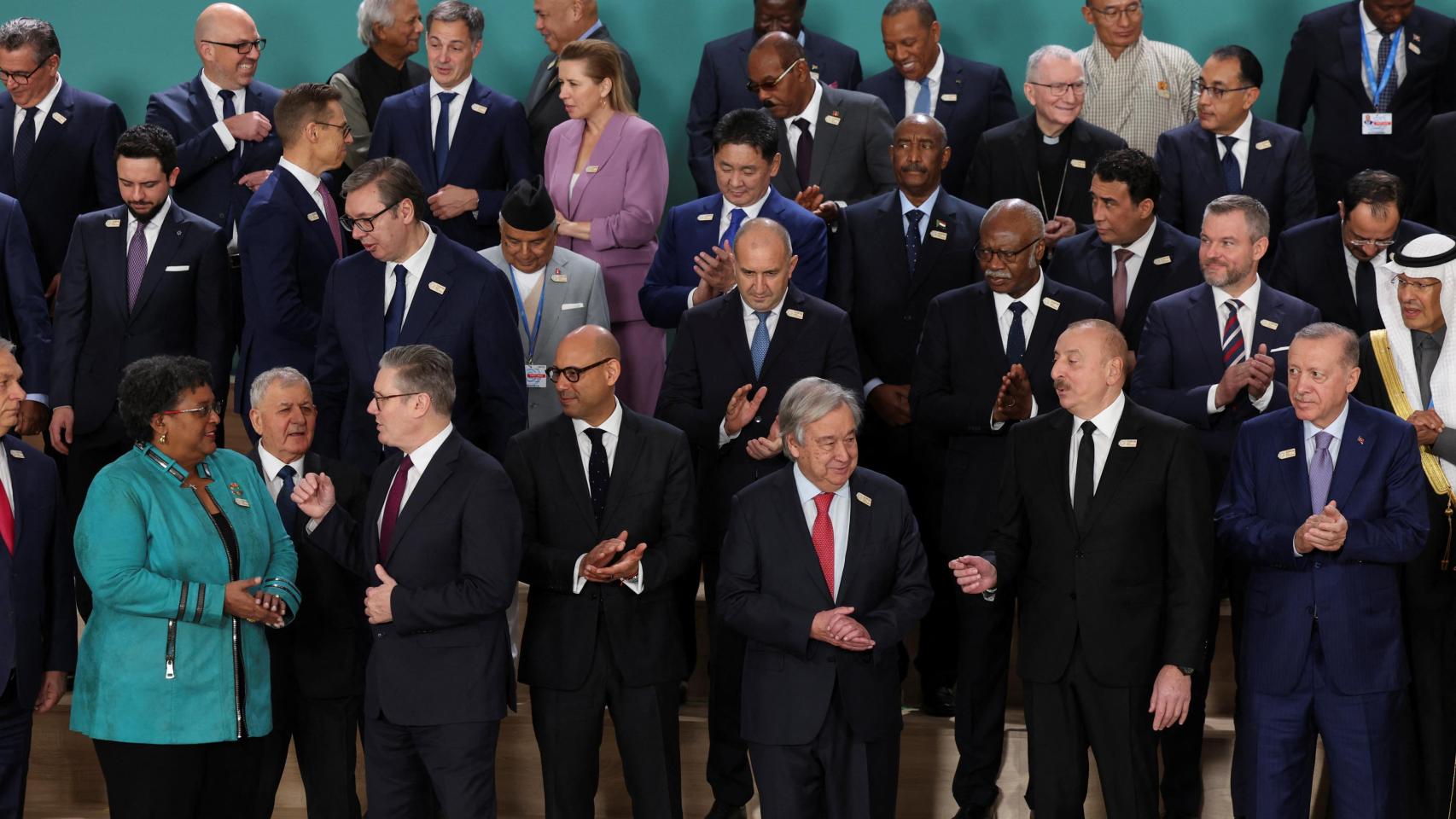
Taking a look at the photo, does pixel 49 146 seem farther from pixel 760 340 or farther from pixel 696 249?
pixel 760 340

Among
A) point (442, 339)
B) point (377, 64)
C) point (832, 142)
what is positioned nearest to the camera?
point (442, 339)

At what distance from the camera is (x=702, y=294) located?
19.7ft

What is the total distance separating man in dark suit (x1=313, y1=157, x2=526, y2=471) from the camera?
5.48m

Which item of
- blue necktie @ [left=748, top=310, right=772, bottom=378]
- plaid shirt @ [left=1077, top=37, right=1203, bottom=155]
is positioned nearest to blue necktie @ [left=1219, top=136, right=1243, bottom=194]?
plaid shirt @ [left=1077, top=37, right=1203, bottom=155]

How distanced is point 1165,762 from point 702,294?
217 cm

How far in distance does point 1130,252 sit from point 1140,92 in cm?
148

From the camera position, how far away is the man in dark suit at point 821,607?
480cm

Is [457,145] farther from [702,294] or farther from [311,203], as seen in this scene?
[702,294]

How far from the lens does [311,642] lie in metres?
5.22

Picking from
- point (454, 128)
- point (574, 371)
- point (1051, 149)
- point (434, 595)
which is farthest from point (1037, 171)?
point (434, 595)

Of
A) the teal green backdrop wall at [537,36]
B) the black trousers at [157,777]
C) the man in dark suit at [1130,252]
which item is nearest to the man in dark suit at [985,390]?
the man in dark suit at [1130,252]

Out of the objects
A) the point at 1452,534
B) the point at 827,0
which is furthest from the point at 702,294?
the point at 827,0

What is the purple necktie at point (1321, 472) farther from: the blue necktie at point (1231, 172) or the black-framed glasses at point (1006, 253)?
the blue necktie at point (1231, 172)

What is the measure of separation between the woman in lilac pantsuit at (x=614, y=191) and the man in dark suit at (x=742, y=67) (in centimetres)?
83
